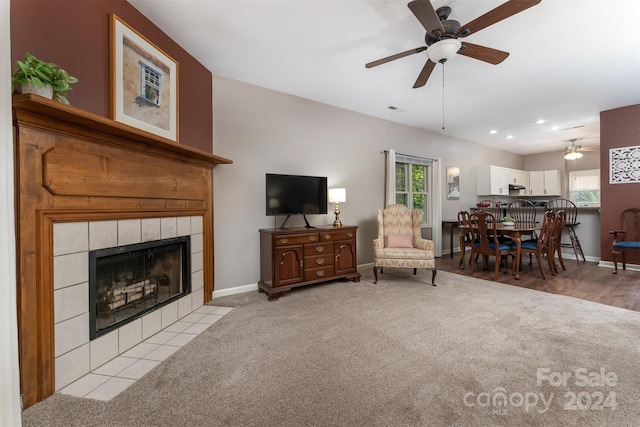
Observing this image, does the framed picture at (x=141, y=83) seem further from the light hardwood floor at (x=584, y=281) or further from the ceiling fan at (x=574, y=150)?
the ceiling fan at (x=574, y=150)

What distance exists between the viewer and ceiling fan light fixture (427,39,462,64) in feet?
6.42

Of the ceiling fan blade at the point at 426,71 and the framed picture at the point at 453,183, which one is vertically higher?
the ceiling fan blade at the point at 426,71

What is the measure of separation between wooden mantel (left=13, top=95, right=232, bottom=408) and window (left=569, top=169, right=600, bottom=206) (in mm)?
9664

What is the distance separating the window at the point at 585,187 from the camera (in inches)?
269

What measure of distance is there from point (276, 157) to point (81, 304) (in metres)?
2.52

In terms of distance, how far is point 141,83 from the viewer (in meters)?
2.18

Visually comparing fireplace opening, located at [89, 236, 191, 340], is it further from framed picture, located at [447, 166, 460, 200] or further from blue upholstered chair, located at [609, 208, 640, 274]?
blue upholstered chair, located at [609, 208, 640, 274]

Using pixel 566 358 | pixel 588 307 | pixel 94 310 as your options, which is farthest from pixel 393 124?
pixel 94 310

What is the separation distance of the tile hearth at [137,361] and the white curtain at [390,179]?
3384mm

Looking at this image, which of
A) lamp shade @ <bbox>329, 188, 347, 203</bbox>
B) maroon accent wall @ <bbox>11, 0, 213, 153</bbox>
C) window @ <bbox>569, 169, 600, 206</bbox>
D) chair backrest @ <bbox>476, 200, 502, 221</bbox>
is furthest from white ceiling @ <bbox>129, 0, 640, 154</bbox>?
window @ <bbox>569, 169, 600, 206</bbox>

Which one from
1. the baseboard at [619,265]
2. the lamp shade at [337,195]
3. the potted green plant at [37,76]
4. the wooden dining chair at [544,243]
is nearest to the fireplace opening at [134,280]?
the potted green plant at [37,76]

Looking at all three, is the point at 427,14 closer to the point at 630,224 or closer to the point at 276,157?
the point at 276,157

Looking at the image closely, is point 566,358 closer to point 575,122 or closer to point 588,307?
point 588,307

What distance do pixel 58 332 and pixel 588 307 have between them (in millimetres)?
4504
